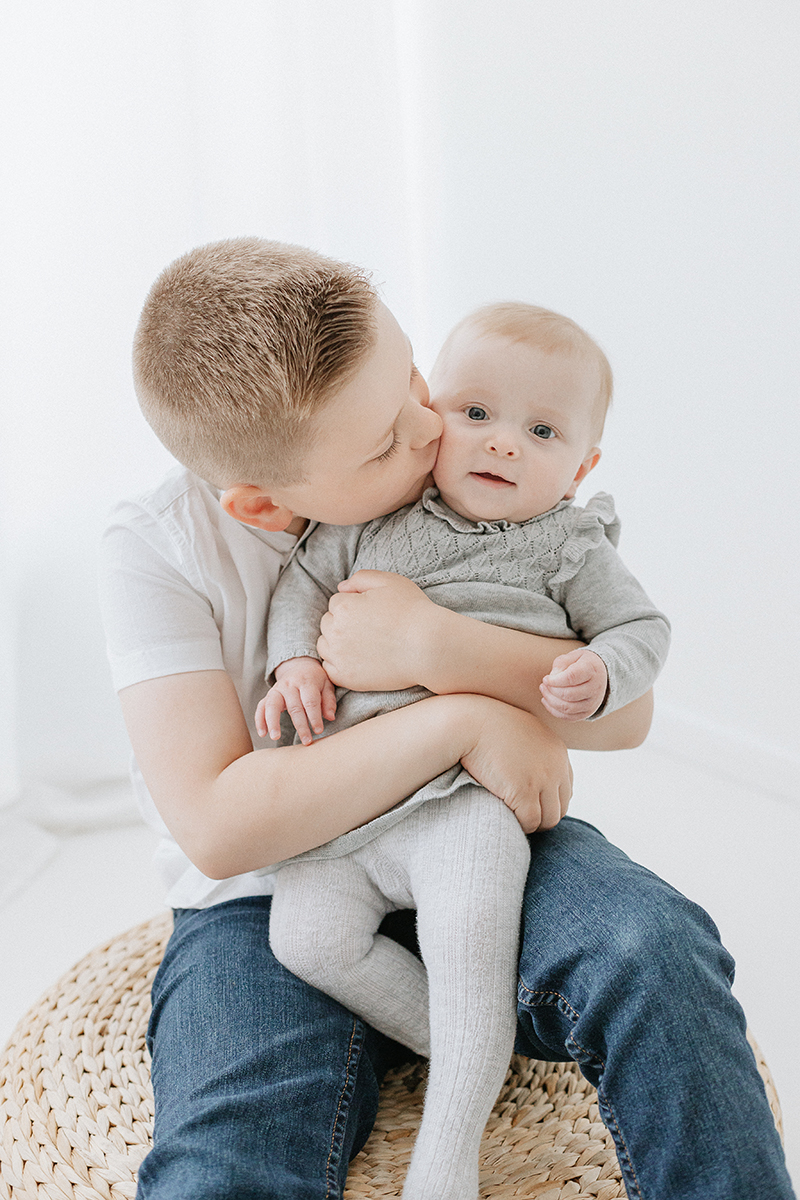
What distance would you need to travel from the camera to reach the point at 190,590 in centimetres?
104

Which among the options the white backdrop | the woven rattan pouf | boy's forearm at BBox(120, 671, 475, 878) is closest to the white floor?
the white backdrop

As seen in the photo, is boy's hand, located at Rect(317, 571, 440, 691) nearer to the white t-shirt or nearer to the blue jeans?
the white t-shirt

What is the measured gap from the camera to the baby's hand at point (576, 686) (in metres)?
0.90

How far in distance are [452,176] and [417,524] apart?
4.77 feet

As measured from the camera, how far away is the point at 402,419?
97cm

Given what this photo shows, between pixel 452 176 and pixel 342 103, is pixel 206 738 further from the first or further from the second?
pixel 452 176

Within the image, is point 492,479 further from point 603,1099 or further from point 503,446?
point 603,1099

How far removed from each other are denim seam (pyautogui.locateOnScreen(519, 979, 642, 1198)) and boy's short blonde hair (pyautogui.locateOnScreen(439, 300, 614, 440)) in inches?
22.5

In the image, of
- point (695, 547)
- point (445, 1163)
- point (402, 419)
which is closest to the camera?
point (445, 1163)

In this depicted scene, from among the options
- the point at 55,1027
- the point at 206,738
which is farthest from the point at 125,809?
the point at 206,738

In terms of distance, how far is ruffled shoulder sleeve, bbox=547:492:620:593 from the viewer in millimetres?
1043

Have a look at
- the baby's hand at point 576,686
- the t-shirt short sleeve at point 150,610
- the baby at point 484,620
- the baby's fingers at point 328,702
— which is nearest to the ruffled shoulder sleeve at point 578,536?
the baby at point 484,620

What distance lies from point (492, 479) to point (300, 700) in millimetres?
288

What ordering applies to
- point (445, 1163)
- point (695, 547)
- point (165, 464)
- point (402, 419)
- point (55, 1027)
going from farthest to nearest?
point (695, 547), point (165, 464), point (55, 1027), point (402, 419), point (445, 1163)
